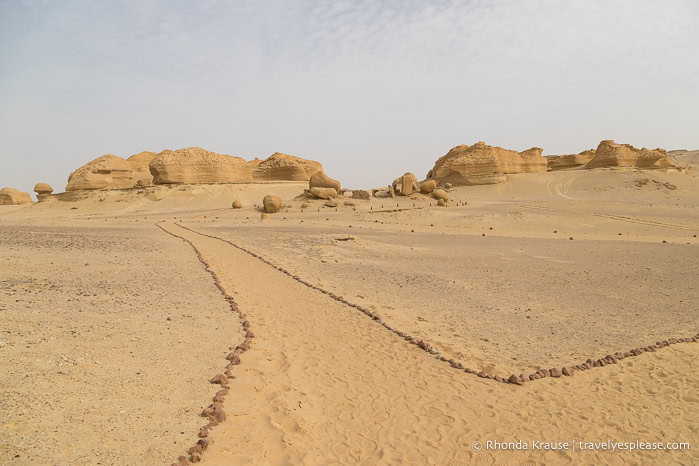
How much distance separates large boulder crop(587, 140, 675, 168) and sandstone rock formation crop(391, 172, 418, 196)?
96.4 feet

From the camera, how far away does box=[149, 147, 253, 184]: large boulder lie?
47125 millimetres

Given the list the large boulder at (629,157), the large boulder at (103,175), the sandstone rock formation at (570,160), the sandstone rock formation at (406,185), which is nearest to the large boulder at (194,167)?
the large boulder at (103,175)

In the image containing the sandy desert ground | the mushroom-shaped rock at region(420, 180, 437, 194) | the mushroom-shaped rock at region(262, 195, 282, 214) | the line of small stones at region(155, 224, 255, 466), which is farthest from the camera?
the mushroom-shaped rock at region(420, 180, 437, 194)

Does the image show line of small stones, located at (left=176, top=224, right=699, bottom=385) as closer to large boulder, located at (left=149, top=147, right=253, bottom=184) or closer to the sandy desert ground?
the sandy desert ground

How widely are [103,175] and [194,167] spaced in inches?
375

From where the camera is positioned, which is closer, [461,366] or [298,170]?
[461,366]

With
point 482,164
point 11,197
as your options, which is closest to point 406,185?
point 482,164

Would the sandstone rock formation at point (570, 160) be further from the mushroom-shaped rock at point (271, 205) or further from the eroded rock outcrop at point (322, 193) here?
the mushroom-shaped rock at point (271, 205)

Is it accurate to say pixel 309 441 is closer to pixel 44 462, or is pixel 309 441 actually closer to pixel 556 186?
pixel 44 462

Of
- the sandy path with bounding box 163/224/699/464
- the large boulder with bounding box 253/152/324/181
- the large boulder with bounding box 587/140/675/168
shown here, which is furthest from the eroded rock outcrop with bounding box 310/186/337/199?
the large boulder with bounding box 587/140/675/168

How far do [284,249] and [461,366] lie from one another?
10877 mm

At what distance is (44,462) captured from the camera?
317cm

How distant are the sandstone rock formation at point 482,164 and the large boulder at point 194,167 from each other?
23658 mm

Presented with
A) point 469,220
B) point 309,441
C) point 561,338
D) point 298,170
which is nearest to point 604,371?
point 561,338
